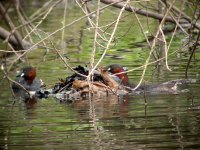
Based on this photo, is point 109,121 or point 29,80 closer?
point 109,121

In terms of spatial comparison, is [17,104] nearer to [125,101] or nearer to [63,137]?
[125,101]

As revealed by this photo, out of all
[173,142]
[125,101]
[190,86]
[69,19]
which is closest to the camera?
[173,142]

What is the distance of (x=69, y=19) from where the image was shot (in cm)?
2447

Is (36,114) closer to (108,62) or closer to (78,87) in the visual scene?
(78,87)

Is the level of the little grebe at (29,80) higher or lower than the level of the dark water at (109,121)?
higher

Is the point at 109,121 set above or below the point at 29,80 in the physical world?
below

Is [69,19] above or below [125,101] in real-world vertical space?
above

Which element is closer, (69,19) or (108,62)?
(108,62)

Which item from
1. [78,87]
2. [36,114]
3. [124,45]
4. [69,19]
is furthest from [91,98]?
[69,19]

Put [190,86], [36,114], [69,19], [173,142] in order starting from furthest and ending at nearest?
[69,19]
[190,86]
[36,114]
[173,142]

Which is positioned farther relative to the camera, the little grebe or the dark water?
the little grebe

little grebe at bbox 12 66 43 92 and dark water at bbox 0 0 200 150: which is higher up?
little grebe at bbox 12 66 43 92

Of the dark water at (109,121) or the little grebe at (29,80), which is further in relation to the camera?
the little grebe at (29,80)

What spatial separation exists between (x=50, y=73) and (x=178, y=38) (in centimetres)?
484
